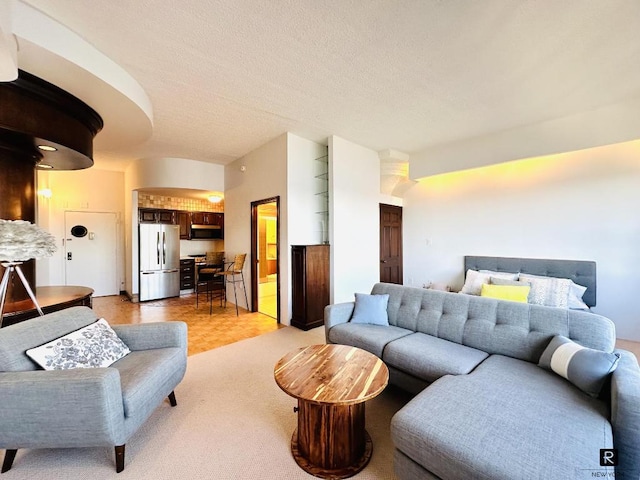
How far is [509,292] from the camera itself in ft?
10.8

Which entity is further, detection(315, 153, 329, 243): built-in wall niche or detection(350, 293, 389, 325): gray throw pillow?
detection(315, 153, 329, 243): built-in wall niche

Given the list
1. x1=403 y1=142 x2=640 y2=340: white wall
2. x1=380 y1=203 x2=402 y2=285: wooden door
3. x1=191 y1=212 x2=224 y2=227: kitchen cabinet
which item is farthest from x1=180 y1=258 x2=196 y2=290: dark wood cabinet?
x1=403 y1=142 x2=640 y2=340: white wall

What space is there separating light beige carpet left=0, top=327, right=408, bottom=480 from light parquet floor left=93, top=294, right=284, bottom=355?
3.47 ft

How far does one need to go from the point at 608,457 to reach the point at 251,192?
501 centimetres

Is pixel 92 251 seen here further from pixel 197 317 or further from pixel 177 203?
pixel 197 317

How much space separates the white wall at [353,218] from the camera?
440cm

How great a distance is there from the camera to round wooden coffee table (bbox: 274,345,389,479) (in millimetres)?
1525

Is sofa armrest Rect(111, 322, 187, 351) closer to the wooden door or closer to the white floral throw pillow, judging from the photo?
the white floral throw pillow

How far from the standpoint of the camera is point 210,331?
158 inches

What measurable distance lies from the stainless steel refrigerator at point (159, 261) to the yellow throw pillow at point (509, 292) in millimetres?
6169

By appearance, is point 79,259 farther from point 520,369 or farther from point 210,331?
point 520,369

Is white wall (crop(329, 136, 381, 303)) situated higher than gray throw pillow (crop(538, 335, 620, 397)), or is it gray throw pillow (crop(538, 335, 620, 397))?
white wall (crop(329, 136, 381, 303))

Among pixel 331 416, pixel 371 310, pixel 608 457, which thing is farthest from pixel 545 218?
pixel 331 416

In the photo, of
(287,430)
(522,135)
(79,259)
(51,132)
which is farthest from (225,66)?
(79,259)
